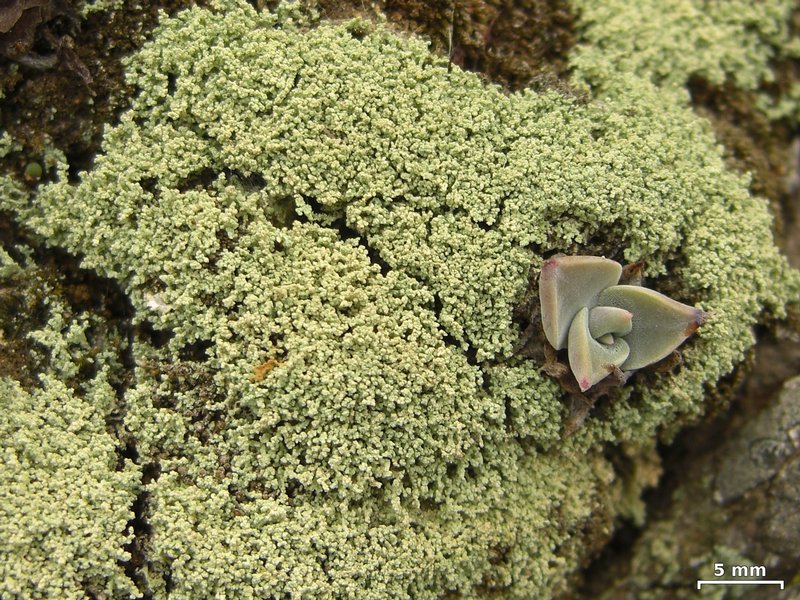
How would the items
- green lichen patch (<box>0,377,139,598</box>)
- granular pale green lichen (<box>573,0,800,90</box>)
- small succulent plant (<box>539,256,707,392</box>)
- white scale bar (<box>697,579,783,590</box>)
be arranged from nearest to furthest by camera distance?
green lichen patch (<box>0,377,139,598</box>)
small succulent plant (<box>539,256,707,392</box>)
white scale bar (<box>697,579,783,590</box>)
granular pale green lichen (<box>573,0,800,90</box>)

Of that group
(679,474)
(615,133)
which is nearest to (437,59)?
(615,133)

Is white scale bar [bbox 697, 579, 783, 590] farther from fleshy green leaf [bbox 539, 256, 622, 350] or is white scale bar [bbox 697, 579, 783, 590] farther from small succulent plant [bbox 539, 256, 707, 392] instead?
fleshy green leaf [bbox 539, 256, 622, 350]

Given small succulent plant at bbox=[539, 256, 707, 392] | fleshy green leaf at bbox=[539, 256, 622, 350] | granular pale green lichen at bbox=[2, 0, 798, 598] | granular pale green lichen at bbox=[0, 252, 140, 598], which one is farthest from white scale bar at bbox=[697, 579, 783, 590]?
granular pale green lichen at bbox=[0, 252, 140, 598]

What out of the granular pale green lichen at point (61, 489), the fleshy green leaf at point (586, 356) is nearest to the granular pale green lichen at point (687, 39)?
the fleshy green leaf at point (586, 356)

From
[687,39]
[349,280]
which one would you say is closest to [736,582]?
[349,280]

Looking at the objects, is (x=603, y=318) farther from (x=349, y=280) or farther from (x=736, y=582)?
(x=736, y=582)
